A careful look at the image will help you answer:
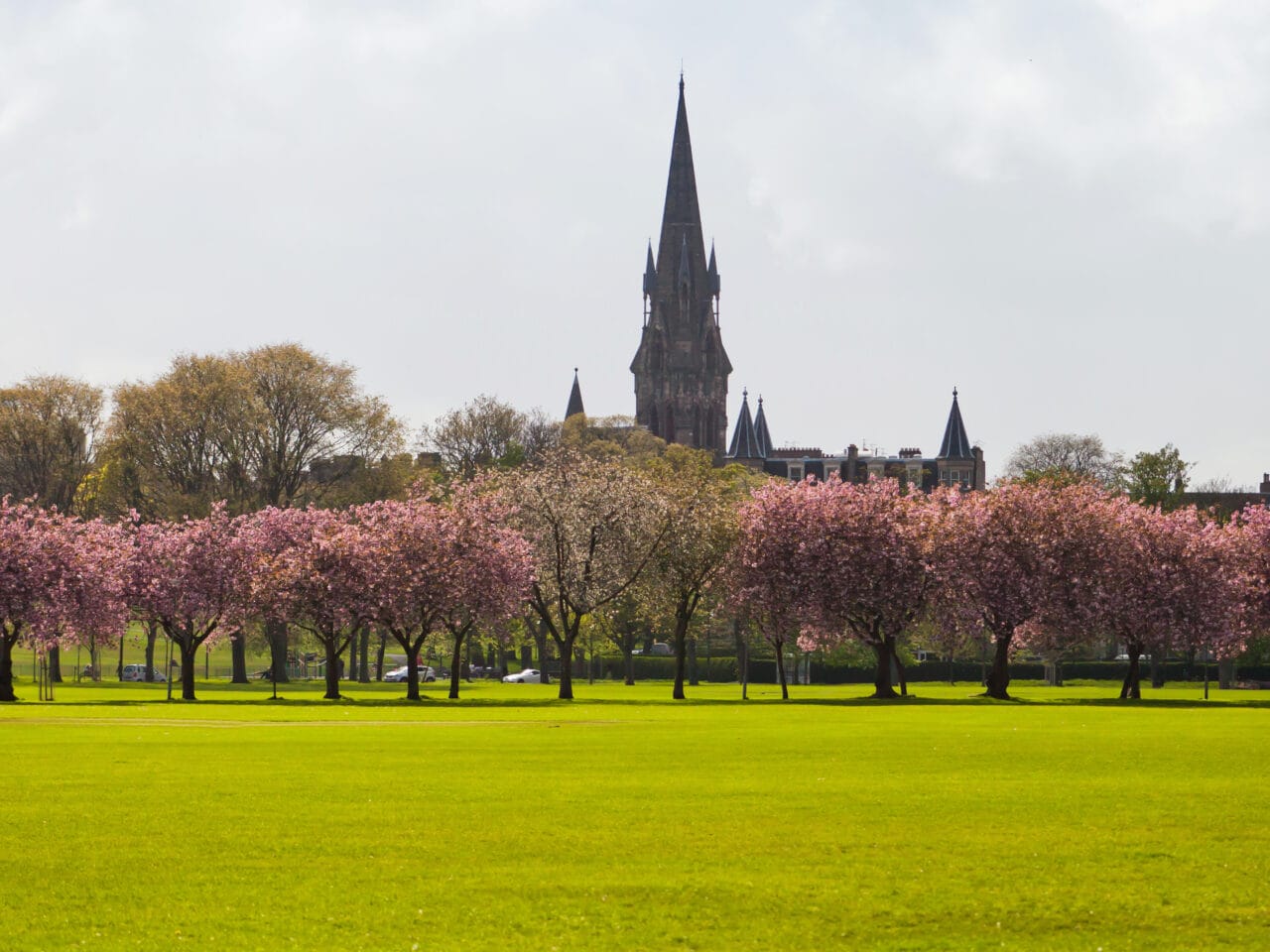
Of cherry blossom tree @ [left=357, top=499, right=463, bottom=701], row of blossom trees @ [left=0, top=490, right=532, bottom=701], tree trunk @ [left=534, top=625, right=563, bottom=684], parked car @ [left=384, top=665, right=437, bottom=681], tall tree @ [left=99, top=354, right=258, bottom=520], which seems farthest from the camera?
parked car @ [left=384, top=665, right=437, bottom=681]

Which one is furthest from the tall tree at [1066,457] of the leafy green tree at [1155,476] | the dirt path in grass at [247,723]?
the dirt path in grass at [247,723]

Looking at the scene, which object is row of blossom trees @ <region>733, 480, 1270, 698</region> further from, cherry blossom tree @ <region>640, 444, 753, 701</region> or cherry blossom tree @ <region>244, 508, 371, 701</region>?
cherry blossom tree @ <region>244, 508, 371, 701</region>

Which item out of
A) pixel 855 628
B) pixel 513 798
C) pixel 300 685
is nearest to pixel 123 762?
pixel 513 798

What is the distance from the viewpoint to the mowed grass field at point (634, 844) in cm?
1773

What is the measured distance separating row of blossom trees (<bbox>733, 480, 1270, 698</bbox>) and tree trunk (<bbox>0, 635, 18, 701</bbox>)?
119ft

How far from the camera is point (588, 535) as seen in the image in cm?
9456

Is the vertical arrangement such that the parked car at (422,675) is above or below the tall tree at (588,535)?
below

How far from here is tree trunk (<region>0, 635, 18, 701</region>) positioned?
80.7 m

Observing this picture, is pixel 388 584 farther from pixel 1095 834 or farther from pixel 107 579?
pixel 1095 834

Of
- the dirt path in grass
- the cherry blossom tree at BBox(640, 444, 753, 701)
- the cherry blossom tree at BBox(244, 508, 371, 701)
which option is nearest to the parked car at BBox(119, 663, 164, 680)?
the cherry blossom tree at BBox(244, 508, 371, 701)

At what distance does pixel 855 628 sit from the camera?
9125cm

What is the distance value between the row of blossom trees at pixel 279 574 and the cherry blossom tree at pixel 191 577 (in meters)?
0.08

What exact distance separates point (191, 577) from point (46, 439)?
99.9 ft

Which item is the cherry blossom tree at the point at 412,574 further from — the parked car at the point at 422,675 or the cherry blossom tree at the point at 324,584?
the parked car at the point at 422,675
